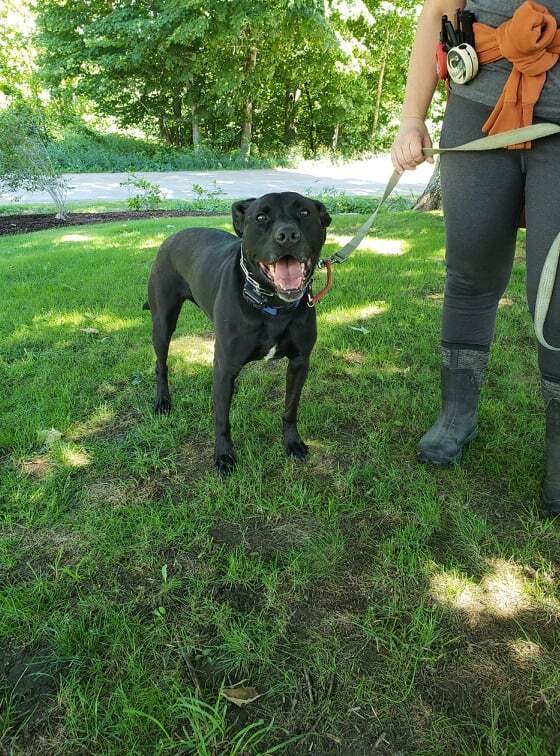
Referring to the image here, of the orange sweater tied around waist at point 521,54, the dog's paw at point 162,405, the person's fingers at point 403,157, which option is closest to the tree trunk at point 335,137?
the dog's paw at point 162,405

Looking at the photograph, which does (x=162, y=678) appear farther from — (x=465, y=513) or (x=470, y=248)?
(x=470, y=248)

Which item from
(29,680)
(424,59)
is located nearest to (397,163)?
(424,59)

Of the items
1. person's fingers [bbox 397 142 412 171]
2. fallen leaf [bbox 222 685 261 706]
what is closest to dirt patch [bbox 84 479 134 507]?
fallen leaf [bbox 222 685 261 706]

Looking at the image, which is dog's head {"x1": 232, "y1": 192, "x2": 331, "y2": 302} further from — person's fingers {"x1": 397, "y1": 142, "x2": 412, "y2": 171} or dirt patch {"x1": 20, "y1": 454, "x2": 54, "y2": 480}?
dirt patch {"x1": 20, "y1": 454, "x2": 54, "y2": 480}

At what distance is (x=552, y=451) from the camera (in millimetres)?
2318

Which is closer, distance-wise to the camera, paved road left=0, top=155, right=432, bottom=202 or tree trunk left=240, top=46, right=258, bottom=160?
paved road left=0, top=155, right=432, bottom=202

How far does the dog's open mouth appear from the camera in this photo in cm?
234

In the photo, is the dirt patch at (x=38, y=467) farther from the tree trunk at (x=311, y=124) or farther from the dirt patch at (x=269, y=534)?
the tree trunk at (x=311, y=124)

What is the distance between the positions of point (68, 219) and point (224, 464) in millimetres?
10035

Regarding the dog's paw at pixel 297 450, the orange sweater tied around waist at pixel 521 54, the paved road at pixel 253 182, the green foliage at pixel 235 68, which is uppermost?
the green foliage at pixel 235 68

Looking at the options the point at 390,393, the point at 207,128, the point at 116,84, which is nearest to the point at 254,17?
the point at 116,84

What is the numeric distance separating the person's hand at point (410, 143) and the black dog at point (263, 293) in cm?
46

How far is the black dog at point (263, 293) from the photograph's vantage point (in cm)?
237

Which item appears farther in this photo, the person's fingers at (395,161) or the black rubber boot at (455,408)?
the black rubber boot at (455,408)
